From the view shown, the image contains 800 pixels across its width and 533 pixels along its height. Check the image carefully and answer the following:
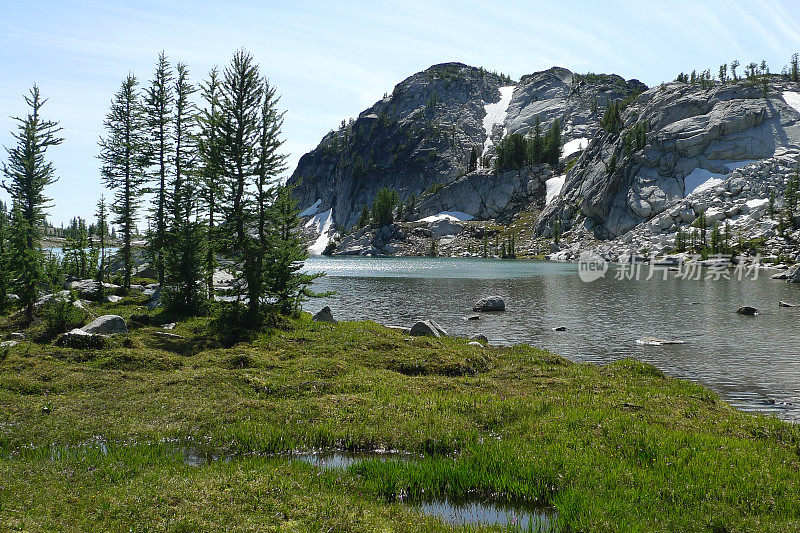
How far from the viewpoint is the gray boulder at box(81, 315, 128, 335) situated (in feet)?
70.5

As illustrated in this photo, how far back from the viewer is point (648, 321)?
36.8 meters

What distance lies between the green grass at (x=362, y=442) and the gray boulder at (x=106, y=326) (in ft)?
8.47

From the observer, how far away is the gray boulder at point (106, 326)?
21484 millimetres

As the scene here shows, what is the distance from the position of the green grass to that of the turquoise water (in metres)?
5.12

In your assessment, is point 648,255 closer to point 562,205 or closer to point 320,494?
point 562,205

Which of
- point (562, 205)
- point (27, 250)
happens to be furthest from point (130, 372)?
point (562, 205)

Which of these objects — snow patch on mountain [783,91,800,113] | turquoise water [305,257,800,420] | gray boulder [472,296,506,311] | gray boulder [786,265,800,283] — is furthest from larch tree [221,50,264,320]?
snow patch on mountain [783,91,800,113]

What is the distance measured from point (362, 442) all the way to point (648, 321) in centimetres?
3327

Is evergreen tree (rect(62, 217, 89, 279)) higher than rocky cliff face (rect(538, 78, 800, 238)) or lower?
lower

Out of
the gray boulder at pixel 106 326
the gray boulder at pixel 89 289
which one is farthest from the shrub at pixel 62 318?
the gray boulder at pixel 89 289

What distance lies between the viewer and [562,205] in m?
199

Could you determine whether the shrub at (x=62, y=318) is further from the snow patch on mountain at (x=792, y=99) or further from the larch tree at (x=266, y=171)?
the snow patch on mountain at (x=792, y=99)

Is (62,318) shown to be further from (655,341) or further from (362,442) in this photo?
(655,341)

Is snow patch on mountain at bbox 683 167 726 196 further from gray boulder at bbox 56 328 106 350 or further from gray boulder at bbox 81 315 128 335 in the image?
gray boulder at bbox 56 328 106 350
